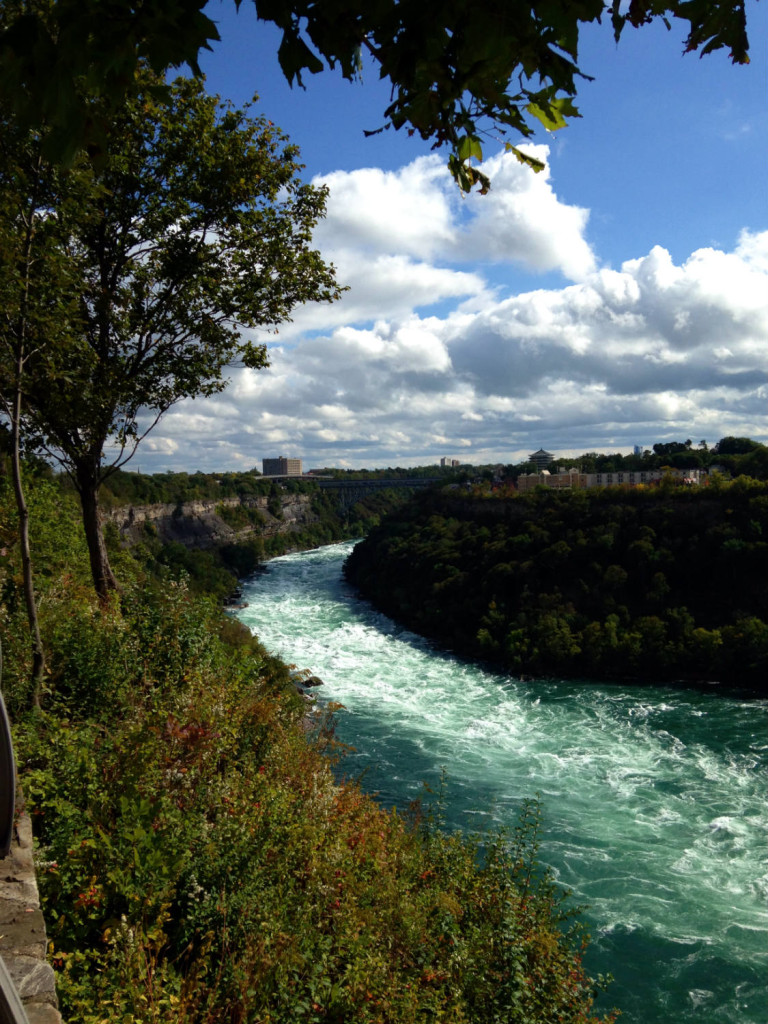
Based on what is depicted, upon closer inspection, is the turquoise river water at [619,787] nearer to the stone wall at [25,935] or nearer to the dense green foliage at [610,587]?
the dense green foliage at [610,587]

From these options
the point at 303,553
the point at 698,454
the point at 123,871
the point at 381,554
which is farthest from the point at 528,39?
the point at 303,553

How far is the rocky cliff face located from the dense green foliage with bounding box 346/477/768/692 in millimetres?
34734

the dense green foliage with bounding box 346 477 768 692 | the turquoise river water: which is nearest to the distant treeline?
the dense green foliage with bounding box 346 477 768 692

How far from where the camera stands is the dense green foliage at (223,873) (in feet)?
11.3

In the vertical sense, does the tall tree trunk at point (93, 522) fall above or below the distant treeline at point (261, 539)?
above

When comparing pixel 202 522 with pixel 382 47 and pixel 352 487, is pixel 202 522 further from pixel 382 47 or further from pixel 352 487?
pixel 382 47

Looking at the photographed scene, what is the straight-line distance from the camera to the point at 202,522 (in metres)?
83.2

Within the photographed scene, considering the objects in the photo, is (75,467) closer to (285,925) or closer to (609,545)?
(285,925)

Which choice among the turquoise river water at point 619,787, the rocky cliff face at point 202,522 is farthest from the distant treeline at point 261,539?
the turquoise river water at point 619,787

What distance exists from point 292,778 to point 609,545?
120 feet

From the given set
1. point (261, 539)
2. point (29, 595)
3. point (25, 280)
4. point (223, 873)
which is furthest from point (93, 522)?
point (261, 539)

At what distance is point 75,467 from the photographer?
8688 millimetres

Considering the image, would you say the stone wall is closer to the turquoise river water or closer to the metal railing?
the metal railing

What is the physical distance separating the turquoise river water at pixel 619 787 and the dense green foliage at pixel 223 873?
5089 millimetres
